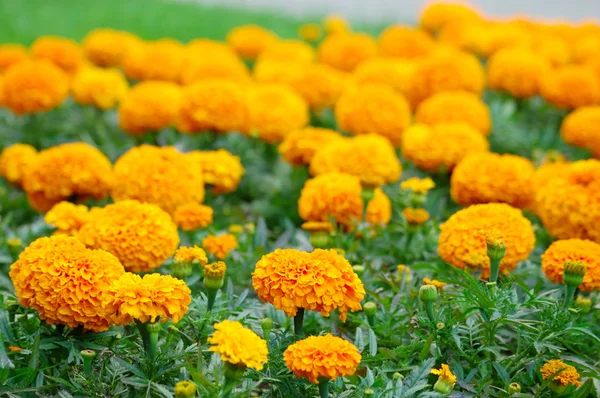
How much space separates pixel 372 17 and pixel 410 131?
5529 millimetres

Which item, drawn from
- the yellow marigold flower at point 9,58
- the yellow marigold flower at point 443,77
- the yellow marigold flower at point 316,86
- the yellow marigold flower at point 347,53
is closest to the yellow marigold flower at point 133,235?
the yellow marigold flower at point 316,86

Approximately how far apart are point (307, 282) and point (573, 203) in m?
1.29

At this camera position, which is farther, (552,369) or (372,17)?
(372,17)

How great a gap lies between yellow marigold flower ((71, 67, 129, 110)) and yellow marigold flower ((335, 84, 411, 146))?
48.0 inches

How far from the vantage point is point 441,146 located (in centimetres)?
348

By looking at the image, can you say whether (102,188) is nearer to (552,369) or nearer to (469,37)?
(552,369)

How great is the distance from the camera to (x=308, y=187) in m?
3.03

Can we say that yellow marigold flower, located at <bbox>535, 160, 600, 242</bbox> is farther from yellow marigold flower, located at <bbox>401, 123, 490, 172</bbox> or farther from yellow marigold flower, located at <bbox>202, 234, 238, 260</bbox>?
yellow marigold flower, located at <bbox>202, 234, 238, 260</bbox>

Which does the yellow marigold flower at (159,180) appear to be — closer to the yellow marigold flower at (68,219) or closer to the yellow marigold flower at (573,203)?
the yellow marigold flower at (68,219)

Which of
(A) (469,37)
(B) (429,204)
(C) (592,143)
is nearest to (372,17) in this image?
(A) (469,37)

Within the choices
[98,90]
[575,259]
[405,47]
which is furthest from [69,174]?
[405,47]

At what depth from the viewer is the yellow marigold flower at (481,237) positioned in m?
2.45

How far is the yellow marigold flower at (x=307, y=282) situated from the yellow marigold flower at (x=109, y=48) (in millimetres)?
3434

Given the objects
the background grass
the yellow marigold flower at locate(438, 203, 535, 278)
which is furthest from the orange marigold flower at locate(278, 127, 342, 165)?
the background grass
